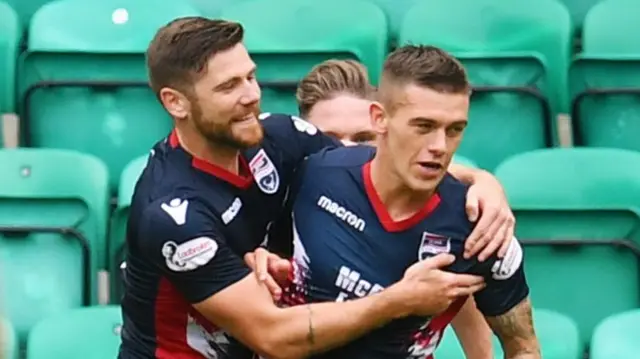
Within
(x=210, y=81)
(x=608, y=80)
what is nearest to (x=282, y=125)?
(x=210, y=81)

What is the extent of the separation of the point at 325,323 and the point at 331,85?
104cm

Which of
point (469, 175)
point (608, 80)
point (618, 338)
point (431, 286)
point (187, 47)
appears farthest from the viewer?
point (608, 80)

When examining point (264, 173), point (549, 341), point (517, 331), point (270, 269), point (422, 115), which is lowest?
point (549, 341)

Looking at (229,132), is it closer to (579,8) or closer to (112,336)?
(112,336)

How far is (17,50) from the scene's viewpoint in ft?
17.5

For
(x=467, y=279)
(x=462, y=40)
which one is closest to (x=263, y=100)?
(x=462, y=40)

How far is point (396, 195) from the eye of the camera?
2.99 m

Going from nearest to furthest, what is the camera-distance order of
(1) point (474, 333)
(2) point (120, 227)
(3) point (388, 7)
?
(1) point (474, 333) → (2) point (120, 227) → (3) point (388, 7)

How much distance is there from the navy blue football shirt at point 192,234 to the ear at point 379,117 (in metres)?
0.27

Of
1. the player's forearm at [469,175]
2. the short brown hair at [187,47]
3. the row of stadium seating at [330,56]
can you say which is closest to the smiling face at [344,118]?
the player's forearm at [469,175]

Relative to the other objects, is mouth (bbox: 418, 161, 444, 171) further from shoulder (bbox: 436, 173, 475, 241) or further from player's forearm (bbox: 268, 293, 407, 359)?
player's forearm (bbox: 268, 293, 407, 359)

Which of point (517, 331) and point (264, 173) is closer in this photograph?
point (517, 331)

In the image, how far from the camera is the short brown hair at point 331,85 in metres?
3.83

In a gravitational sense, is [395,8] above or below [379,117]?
below
